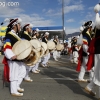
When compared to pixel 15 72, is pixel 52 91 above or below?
below

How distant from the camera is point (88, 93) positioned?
17.3 feet

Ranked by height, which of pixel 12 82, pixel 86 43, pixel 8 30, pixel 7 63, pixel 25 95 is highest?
pixel 8 30

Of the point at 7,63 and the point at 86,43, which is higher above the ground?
the point at 86,43

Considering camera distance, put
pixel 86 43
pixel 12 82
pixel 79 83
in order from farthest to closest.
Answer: pixel 79 83
pixel 86 43
pixel 12 82

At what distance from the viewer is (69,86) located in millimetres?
6176

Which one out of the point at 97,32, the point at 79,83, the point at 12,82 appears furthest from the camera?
the point at 79,83

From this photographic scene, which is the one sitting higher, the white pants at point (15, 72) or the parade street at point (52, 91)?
the white pants at point (15, 72)

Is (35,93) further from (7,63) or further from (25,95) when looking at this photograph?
(7,63)

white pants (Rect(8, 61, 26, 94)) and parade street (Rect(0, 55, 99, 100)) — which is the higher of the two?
white pants (Rect(8, 61, 26, 94))

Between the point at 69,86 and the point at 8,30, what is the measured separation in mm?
2417

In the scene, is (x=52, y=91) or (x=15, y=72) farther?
(x=52, y=91)

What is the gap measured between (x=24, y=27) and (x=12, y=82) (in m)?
2.53

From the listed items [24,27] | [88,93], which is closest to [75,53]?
[24,27]

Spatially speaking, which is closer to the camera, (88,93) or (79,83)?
(88,93)
